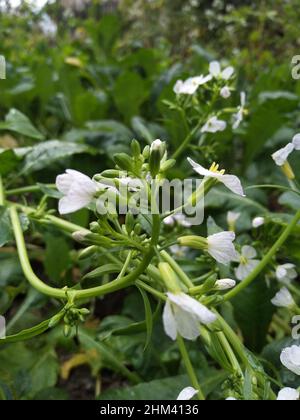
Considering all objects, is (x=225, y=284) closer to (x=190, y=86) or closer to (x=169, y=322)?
(x=169, y=322)

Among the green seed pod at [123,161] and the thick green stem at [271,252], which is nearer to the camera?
the green seed pod at [123,161]

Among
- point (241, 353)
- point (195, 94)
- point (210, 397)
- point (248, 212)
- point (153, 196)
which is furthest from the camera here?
point (248, 212)

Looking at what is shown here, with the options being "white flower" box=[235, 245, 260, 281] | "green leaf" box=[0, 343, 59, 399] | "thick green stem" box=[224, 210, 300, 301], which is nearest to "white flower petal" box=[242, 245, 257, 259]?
"white flower" box=[235, 245, 260, 281]

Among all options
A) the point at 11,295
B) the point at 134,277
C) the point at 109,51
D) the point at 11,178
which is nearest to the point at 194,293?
the point at 134,277

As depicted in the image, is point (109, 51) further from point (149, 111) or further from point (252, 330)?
point (252, 330)

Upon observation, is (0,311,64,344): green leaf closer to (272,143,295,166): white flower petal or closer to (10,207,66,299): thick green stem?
(10,207,66,299): thick green stem

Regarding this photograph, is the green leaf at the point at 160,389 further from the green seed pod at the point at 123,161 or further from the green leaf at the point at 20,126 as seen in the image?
the green leaf at the point at 20,126

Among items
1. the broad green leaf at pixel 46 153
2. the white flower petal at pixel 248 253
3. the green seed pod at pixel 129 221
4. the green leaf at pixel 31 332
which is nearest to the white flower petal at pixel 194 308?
the green seed pod at pixel 129 221
